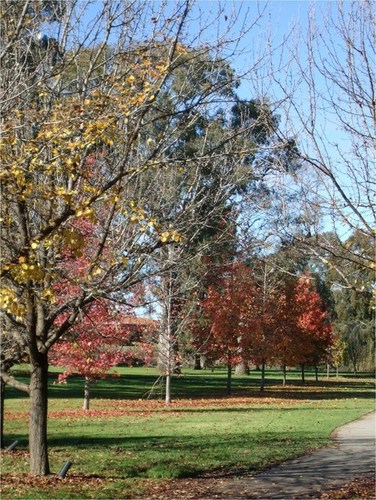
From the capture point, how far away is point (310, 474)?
387 inches

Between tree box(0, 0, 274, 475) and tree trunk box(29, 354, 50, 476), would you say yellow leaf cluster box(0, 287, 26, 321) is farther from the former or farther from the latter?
tree trunk box(29, 354, 50, 476)

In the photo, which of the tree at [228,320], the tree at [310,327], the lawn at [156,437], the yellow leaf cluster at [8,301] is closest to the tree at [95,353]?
the lawn at [156,437]

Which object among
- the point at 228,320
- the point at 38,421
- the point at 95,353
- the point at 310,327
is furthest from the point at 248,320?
the point at 38,421

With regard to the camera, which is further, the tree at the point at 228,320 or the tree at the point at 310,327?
the tree at the point at 310,327

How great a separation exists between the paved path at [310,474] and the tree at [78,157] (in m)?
2.55

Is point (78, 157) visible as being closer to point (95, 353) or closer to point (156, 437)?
point (156, 437)

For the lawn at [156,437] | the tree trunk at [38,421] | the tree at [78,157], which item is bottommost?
the lawn at [156,437]

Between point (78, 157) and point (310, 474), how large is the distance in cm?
580

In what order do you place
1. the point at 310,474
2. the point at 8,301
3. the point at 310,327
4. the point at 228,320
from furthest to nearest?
the point at 310,327
the point at 228,320
the point at 310,474
the point at 8,301

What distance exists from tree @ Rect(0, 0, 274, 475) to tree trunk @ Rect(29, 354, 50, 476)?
0.04 ft

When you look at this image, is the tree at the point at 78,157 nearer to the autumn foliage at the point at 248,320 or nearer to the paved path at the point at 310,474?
the paved path at the point at 310,474

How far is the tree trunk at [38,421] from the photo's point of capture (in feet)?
29.6

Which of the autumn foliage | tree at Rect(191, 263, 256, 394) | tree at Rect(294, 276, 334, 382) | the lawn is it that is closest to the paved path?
the lawn

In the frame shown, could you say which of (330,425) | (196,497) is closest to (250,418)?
(330,425)
